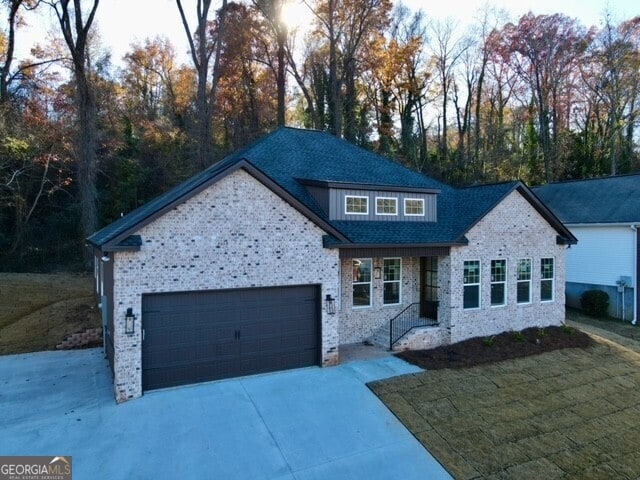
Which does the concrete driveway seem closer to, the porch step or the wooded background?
the porch step

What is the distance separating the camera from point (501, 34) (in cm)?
3422

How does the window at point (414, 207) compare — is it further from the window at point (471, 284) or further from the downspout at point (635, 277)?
the downspout at point (635, 277)

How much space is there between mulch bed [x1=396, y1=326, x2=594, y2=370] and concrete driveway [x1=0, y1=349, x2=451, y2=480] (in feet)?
6.67

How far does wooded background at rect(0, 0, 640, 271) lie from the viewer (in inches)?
980

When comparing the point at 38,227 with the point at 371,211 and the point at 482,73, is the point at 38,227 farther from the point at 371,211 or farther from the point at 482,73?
the point at 482,73

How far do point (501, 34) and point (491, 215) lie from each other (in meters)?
26.3

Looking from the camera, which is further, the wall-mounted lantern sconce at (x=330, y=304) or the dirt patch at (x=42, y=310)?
the dirt patch at (x=42, y=310)

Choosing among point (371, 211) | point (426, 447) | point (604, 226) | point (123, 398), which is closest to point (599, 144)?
point (604, 226)

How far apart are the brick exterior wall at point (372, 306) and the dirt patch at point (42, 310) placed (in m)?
8.79

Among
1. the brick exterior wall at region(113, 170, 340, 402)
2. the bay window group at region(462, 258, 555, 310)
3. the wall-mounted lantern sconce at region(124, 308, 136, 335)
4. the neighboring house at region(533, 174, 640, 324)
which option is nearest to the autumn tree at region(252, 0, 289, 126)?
the bay window group at region(462, 258, 555, 310)

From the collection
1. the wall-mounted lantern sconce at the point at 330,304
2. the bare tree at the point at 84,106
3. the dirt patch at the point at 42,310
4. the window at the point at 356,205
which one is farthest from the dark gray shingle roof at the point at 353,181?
the bare tree at the point at 84,106

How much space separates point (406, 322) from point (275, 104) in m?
23.3

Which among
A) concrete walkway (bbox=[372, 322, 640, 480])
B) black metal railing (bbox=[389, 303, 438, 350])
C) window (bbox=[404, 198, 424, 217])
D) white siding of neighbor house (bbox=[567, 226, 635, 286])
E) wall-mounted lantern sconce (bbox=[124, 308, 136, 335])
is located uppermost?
window (bbox=[404, 198, 424, 217])

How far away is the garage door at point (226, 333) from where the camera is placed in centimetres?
1008
